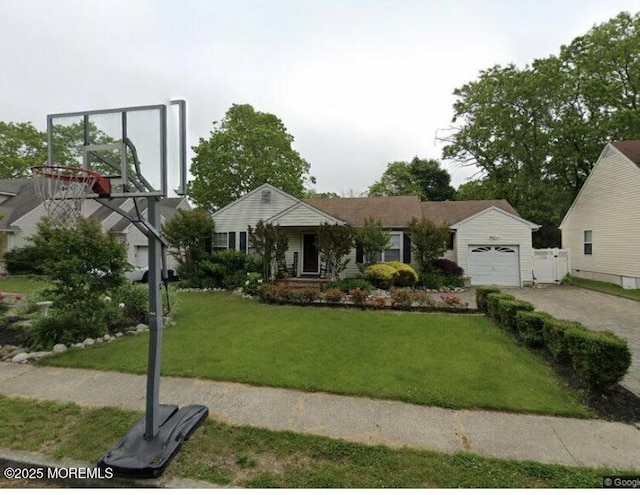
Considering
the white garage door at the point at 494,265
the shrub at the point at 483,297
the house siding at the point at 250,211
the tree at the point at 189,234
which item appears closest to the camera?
the shrub at the point at 483,297

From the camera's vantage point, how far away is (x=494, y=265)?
15523 mm

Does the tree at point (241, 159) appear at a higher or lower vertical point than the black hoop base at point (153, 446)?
higher

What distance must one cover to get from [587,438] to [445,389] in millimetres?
1510

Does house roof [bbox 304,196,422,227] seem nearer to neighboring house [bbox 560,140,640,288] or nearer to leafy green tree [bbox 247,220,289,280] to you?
leafy green tree [bbox 247,220,289,280]

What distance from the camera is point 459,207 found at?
717 inches

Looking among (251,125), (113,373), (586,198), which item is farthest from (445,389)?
(251,125)

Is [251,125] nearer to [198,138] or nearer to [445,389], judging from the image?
[198,138]

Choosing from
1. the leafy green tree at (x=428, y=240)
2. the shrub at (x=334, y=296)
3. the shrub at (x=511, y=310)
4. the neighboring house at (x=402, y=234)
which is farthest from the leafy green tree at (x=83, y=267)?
the leafy green tree at (x=428, y=240)

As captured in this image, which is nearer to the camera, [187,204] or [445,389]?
[445,389]

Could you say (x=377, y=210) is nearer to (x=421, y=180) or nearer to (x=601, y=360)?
(x=601, y=360)

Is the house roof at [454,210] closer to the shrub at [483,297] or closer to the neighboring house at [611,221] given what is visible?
the neighboring house at [611,221]

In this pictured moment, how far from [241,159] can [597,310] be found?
76.3ft

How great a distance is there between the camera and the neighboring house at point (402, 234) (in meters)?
15.2

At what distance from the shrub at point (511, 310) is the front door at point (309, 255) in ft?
31.9
